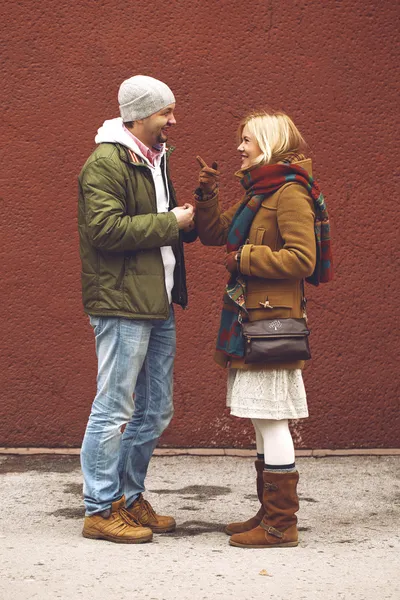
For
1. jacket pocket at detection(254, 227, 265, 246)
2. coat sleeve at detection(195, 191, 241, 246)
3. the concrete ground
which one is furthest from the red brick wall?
jacket pocket at detection(254, 227, 265, 246)

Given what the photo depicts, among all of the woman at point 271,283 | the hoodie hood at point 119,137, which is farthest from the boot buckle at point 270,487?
the hoodie hood at point 119,137

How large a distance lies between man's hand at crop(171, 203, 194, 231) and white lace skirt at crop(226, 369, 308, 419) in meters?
0.64

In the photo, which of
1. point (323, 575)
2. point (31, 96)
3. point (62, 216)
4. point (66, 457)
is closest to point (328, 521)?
point (323, 575)

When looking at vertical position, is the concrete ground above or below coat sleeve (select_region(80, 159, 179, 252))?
below

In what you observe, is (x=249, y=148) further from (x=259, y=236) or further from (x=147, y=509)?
(x=147, y=509)

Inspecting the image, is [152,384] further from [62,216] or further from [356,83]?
[356,83]

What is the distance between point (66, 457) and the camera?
5934mm

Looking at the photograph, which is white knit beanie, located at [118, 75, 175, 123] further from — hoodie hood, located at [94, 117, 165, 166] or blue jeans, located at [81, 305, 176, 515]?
blue jeans, located at [81, 305, 176, 515]

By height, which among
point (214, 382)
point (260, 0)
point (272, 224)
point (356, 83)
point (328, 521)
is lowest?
point (328, 521)

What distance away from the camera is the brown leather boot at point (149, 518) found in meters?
4.67

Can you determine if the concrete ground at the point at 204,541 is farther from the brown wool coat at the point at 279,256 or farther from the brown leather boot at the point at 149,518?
the brown wool coat at the point at 279,256

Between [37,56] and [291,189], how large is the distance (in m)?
2.14

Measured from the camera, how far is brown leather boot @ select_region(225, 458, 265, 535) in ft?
15.0

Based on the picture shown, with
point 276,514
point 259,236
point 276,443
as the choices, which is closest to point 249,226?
point 259,236
